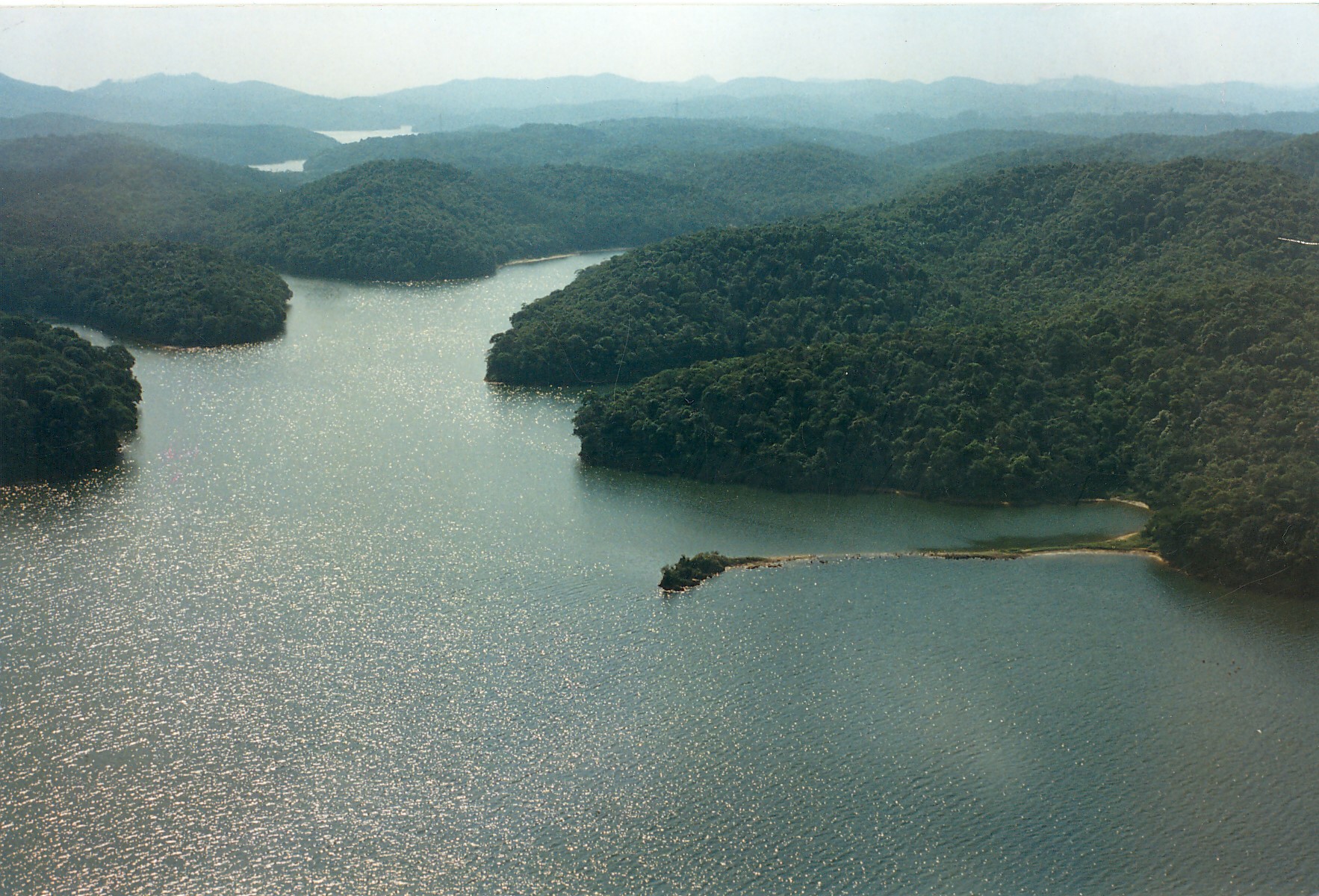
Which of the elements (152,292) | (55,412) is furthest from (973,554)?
(152,292)

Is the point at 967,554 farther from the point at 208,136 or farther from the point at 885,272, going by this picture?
the point at 208,136

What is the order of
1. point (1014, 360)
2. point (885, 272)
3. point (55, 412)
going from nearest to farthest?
point (55, 412) < point (1014, 360) < point (885, 272)

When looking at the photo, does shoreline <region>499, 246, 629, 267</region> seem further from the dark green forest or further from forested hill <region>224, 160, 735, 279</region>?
the dark green forest

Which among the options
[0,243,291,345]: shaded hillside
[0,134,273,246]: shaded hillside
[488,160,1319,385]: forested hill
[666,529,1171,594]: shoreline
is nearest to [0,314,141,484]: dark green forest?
[0,243,291,345]: shaded hillside

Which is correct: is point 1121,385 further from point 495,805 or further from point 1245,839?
point 495,805

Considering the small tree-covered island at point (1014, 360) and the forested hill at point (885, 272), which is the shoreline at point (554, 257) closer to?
the forested hill at point (885, 272)

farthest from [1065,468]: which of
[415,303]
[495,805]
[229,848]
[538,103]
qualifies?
[538,103]

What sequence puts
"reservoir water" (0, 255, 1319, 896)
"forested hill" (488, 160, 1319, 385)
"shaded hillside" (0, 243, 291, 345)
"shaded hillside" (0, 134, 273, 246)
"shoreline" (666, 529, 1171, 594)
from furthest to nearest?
"shaded hillside" (0, 134, 273, 246)
"shaded hillside" (0, 243, 291, 345)
"forested hill" (488, 160, 1319, 385)
"shoreline" (666, 529, 1171, 594)
"reservoir water" (0, 255, 1319, 896)
